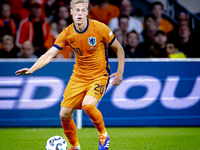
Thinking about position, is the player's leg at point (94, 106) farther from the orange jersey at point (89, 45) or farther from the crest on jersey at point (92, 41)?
the crest on jersey at point (92, 41)

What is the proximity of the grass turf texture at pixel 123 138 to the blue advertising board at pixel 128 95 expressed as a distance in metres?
0.20

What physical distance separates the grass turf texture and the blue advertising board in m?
0.20

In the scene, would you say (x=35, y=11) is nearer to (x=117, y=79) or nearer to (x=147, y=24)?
(x=147, y=24)

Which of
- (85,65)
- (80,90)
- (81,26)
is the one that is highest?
(81,26)

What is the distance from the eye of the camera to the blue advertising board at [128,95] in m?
5.74

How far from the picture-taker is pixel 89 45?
3.69 metres

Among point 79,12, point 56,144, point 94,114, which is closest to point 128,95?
point 94,114

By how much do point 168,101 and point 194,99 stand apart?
0.53 m

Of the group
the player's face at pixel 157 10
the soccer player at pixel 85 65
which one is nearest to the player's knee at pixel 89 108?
the soccer player at pixel 85 65

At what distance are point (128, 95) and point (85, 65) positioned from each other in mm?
2225

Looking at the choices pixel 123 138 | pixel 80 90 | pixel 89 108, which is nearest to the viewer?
pixel 89 108

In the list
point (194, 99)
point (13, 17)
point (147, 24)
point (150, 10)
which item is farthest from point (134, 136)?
point (13, 17)

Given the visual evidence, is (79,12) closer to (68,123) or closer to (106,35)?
(106,35)

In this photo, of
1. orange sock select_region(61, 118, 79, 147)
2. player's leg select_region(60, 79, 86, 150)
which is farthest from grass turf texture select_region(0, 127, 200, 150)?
player's leg select_region(60, 79, 86, 150)
